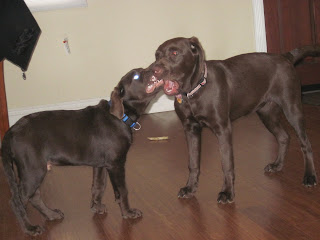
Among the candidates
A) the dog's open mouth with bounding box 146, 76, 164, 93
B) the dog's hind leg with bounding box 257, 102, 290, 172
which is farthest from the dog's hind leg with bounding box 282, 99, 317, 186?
the dog's open mouth with bounding box 146, 76, 164, 93

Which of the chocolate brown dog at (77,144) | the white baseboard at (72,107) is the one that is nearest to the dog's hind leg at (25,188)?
the chocolate brown dog at (77,144)

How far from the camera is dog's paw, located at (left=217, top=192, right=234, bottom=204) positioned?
299 centimetres

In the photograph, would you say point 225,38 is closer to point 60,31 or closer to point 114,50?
point 114,50

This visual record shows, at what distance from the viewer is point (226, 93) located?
3.16m

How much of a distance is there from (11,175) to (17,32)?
3.35 metres

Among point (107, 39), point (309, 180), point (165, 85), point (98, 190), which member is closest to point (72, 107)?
point (107, 39)

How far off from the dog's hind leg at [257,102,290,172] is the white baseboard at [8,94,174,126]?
3407 millimetres

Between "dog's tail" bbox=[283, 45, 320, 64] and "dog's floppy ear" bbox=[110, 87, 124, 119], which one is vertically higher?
"dog's tail" bbox=[283, 45, 320, 64]

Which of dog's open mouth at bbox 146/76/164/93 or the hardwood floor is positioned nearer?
the hardwood floor

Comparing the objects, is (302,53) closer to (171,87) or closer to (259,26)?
(171,87)

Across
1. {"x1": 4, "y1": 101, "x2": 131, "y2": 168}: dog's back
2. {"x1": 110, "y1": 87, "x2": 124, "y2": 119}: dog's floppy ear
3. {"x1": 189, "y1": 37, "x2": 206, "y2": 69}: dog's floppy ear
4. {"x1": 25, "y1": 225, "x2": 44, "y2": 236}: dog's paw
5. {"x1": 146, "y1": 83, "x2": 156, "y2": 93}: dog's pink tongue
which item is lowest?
{"x1": 25, "y1": 225, "x2": 44, "y2": 236}: dog's paw

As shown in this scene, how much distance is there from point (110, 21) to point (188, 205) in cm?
435

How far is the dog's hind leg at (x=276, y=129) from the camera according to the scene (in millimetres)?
3582

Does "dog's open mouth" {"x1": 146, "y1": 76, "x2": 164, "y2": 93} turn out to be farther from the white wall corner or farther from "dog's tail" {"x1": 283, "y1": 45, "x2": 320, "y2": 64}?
the white wall corner
